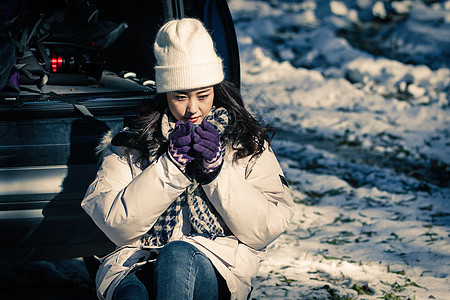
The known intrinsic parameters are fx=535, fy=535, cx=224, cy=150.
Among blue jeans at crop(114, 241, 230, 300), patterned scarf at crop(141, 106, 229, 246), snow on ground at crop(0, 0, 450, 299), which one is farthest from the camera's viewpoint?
snow on ground at crop(0, 0, 450, 299)

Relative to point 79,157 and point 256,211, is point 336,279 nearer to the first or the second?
point 256,211

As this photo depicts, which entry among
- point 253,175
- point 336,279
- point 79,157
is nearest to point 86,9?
point 79,157

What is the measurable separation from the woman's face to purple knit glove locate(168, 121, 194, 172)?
0.26 m

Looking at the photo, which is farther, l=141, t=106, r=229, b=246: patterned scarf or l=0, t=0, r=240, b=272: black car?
l=0, t=0, r=240, b=272: black car

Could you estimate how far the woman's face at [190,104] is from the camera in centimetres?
231

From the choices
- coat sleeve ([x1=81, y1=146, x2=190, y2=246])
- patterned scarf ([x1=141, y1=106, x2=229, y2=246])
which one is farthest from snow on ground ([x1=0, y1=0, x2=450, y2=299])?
coat sleeve ([x1=81, y1=146, x2=190, y2=246])

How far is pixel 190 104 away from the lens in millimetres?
2307

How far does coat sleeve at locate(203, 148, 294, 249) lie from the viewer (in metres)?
2.11

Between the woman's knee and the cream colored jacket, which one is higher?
the cream colored jacket

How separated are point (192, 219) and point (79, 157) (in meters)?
0.73

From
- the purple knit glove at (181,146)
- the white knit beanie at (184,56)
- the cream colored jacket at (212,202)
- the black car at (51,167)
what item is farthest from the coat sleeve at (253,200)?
the black car at (51,167)

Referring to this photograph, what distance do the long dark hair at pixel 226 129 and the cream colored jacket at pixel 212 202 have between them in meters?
0.06

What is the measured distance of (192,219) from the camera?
7.32 ft

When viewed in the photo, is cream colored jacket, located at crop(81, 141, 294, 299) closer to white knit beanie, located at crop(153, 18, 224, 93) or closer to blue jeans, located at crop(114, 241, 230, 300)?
blue jeans, located at crop(114, 241, 230, 300)
